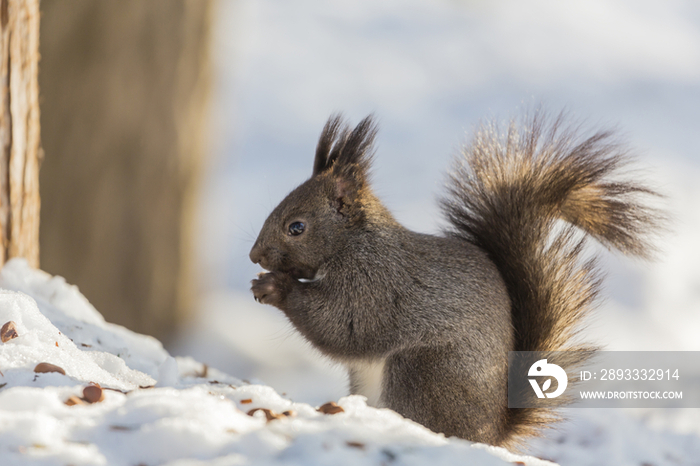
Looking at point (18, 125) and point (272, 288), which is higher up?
point (18, 125)

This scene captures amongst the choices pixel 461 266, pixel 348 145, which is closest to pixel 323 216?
pixel 348 145

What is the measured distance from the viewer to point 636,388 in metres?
2.78

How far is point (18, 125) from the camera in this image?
197 cm

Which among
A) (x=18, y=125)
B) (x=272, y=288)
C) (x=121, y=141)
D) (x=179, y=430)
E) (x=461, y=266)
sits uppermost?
(x=121, y=141)

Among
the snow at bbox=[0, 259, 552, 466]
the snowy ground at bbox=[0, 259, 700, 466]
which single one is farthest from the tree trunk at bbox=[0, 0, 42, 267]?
the snow at bbox=[0, 259, 552, 466]

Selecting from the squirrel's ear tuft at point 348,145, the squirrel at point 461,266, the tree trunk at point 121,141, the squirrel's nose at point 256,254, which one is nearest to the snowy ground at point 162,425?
the squirrel at point 461,266

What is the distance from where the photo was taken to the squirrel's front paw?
1.85 m

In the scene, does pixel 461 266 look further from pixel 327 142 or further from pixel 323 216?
pixel 327 142

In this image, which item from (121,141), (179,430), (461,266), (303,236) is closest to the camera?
(179,430)

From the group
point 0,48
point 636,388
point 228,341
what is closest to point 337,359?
point 0,48

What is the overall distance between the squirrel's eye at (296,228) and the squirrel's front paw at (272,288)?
0.13 m

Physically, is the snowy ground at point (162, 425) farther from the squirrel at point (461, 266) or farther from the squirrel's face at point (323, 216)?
the squirrel's face at point (323, 216)

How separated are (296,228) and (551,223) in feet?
2.44

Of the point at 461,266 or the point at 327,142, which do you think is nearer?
the point at 461,266
